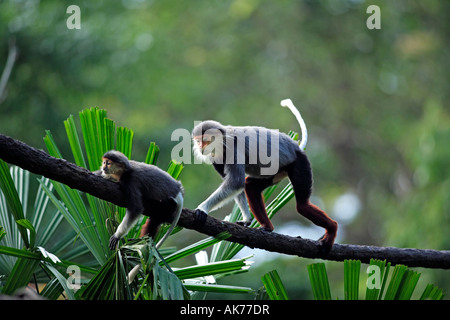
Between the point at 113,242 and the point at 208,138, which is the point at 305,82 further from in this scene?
the point at 113,242

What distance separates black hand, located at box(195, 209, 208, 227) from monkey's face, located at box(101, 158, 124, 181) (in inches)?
22.2

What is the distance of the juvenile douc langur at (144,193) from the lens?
11.5 feet

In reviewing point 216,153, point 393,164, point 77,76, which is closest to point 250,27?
point 393,164

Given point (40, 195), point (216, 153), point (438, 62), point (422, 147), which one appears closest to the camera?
point (40, 195)

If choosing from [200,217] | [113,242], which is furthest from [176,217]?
[113,242]

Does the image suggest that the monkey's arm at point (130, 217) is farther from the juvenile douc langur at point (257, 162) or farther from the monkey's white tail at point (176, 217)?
the juvenile douc langur at point (257, 162)

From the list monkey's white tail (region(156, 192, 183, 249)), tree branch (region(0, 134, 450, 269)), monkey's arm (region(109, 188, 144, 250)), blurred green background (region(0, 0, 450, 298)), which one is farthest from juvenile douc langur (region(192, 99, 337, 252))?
blurred green background (region(0, 0, 450, 298))

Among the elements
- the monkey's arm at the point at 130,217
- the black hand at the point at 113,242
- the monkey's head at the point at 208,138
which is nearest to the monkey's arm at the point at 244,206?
the monkey's head at the point at 208,138

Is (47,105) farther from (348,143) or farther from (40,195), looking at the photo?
(348,143)

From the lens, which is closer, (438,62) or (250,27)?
(438,62)

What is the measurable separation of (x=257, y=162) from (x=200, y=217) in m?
1.02

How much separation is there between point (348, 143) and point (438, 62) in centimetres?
430

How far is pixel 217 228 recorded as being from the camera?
3.79m
